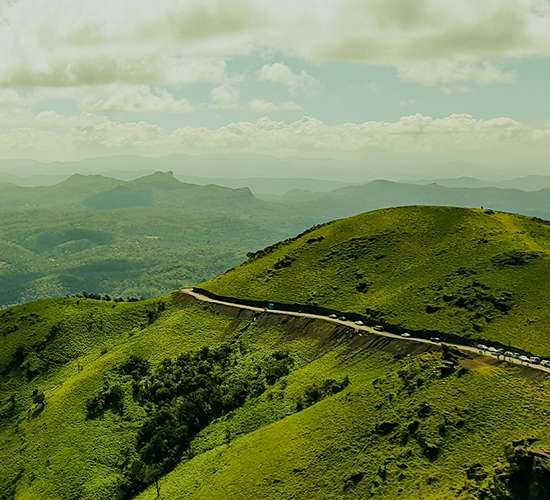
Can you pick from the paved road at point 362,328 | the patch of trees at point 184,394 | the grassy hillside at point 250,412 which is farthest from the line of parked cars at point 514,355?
the patch of trees at point 184,394

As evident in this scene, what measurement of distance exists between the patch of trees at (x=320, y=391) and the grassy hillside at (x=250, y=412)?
325 millimetres

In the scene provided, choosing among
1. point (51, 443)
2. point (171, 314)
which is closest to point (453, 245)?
point (171, 314)

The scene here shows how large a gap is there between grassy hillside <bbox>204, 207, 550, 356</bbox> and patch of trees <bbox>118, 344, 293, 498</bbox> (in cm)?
2771

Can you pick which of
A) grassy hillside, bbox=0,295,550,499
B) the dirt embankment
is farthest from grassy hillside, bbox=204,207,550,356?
grassy hillside, bbox=0,295,550,499

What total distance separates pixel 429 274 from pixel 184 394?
71.4 metres

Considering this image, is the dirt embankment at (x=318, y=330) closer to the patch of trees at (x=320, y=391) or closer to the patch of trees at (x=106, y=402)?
the patch of trees at (x=320, y=391)

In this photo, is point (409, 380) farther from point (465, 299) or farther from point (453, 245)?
point (453, 245)

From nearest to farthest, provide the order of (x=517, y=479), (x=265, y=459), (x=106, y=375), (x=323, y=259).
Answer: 1. (x=517, y=479)
2. (x=265, y=459)
3. (x=106, y=375)
4. (x=323, y=259)

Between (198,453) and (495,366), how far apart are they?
63725mm

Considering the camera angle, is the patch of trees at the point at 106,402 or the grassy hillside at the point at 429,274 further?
the patch of trees at the point at 106,402

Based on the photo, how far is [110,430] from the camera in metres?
139

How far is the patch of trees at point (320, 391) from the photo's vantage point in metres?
118

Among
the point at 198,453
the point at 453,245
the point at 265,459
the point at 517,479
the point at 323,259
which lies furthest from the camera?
the point at 323,259

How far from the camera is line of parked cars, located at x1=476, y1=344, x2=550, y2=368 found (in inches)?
4090
